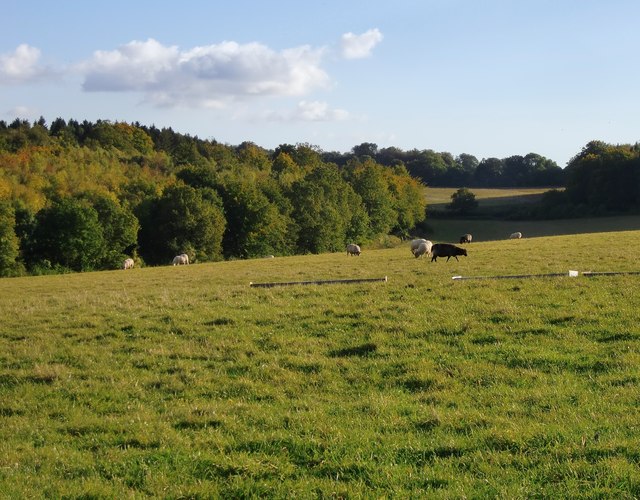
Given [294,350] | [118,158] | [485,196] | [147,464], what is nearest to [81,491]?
[147,464]

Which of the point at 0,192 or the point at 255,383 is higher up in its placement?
the point at 0,192

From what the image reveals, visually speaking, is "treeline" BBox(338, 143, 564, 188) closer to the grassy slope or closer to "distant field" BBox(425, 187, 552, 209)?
"distant field" BBox(425, 187, 552, 209)

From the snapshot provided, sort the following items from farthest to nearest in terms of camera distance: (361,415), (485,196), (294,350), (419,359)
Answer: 1. (485,196)
2. (294,350)
3. (419,359)
4. (361,415)

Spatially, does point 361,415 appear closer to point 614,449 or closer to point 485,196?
point 614,449

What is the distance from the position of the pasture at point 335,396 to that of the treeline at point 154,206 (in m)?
59.7

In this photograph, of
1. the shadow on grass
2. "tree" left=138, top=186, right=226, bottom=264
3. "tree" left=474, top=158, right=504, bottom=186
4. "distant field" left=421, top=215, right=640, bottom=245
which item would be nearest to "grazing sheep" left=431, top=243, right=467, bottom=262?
the shadow on grass

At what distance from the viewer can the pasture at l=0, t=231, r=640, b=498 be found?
7305 mm

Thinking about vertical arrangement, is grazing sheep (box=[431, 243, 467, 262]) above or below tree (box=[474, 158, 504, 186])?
below

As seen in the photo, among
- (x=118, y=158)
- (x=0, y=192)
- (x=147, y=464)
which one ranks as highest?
(x=118, y=158)

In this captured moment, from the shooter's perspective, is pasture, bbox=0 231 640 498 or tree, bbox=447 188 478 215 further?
tree, bbox=447 188 478 215

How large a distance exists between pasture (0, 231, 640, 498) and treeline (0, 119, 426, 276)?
59750 mm

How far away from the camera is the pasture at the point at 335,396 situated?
7305 mm

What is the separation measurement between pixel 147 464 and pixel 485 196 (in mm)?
141892

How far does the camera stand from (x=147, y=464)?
26.1ft
